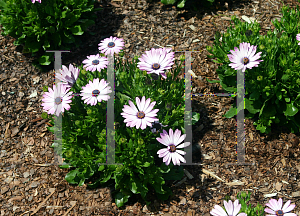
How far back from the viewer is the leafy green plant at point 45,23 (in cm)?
512

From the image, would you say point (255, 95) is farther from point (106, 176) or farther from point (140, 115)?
point (106, 176)

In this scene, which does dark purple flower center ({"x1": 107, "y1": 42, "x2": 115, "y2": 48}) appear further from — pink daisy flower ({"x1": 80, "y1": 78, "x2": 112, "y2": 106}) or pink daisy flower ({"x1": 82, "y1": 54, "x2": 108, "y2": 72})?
pink daisy flower ({"x1": 80, "y1": 78, "x2": 112, "y2": 106})

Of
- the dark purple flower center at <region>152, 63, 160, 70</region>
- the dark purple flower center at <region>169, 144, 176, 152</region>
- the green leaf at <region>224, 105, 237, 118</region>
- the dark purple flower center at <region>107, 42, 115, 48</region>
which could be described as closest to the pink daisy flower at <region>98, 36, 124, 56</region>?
the dark purple flower center at <region>107, 42, 115, 48</region>

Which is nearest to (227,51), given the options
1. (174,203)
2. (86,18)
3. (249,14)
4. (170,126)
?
(170,126)

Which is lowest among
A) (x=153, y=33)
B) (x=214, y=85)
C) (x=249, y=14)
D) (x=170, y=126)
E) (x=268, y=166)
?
(x=268, y=166)

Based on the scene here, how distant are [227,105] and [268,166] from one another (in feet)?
3.42

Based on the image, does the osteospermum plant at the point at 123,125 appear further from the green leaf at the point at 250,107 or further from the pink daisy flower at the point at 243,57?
the green leaf at the point at 250,107

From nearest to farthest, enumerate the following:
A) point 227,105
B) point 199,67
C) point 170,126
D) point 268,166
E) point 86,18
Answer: point 170,126 → point 268,166 → point 227,105 → point 199,67 → point 86,18

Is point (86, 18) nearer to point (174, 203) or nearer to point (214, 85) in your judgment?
point (214, 85)

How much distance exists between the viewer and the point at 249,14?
583 cm

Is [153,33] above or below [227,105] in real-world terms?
above

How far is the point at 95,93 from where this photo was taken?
3395mm

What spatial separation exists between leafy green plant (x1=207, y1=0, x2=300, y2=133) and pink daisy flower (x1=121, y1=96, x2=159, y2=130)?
1.27 m

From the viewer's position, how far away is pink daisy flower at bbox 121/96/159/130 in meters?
3.22
